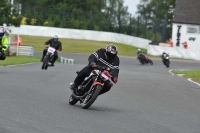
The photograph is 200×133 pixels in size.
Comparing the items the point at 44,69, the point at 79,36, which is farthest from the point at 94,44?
the point at 44,69

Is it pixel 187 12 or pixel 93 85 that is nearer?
pixel 93 85

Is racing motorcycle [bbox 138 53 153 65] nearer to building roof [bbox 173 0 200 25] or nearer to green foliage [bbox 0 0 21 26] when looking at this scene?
green foliage [bbox 0 0 21 26]

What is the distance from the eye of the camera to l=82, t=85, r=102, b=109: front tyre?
40.5ft

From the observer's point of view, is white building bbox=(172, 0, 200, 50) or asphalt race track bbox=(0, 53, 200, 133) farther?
white building bbox=(172, 0, 200, 50)

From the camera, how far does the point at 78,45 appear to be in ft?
209

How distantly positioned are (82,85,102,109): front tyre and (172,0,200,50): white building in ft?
182

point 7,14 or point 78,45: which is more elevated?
point 7,14

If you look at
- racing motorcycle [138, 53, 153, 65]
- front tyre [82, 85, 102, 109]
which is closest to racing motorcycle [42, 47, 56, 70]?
front tyre [82, 85, 102, 109]

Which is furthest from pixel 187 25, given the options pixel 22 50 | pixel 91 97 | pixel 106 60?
pixel 91 97

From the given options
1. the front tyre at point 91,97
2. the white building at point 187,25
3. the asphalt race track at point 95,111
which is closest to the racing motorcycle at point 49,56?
the asphalt race track at point 95,111

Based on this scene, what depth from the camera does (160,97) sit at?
56.3ft

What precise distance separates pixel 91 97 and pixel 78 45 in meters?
51.4

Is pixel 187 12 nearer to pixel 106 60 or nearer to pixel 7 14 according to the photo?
pixel 7 14

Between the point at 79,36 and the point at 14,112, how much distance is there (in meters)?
57.6
